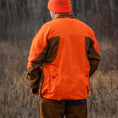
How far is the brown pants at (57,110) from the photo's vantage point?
6.03 ft

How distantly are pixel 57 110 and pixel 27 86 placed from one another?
5.39ft

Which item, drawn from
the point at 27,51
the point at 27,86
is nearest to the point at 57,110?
the point at 27,86

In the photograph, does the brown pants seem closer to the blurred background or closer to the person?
the person

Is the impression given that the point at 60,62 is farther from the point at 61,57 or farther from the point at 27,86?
the point at 27,86

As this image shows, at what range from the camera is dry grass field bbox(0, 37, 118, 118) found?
10.9 ft

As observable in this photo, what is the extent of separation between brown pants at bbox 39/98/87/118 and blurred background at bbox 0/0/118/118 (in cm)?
144

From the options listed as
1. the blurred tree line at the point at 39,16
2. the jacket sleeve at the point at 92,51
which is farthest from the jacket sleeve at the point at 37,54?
the blurred tree line at the point at 39,16

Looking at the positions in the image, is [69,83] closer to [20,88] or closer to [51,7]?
[51,7]

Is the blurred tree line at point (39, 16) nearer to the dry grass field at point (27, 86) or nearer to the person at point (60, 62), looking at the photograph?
the dry grass field at point (27, 86)

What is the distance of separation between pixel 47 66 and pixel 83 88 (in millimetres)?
369

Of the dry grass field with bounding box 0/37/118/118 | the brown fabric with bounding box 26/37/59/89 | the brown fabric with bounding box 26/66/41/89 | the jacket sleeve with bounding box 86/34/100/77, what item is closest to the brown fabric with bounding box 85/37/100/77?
the jacket sleeve with bounding box 86/34/100/77

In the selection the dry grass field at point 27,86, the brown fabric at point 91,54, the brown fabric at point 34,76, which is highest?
the brown fabric at point 91,54

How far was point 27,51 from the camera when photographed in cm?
354

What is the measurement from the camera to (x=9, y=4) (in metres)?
3.52
